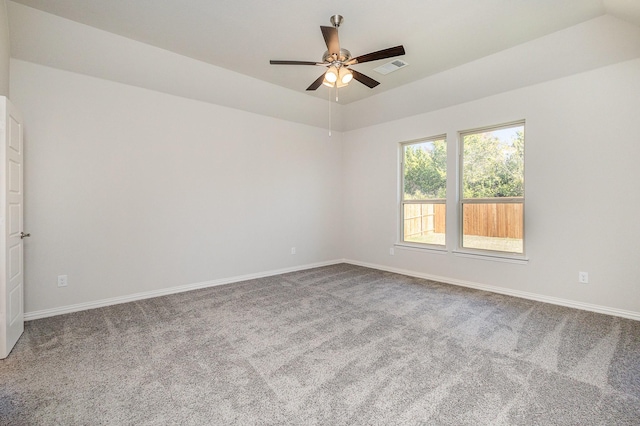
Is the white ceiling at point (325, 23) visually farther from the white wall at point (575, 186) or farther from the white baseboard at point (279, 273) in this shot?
the white baseboard at point (279, 273)

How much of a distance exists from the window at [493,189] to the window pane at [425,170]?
331mm

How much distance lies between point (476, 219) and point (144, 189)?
4708 millimetres

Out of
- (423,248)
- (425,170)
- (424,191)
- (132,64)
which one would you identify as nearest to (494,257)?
(423,248)

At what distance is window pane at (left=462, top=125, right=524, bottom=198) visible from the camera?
3.94m

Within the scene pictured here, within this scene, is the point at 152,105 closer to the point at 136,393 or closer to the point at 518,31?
the point at 136,393

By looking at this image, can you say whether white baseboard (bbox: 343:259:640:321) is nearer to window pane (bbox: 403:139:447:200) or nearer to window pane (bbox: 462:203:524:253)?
window pane (bbox: 462:203:524:253)

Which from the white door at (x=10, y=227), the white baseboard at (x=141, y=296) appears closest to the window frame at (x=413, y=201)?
the white baseboard at (x=141, y=296)

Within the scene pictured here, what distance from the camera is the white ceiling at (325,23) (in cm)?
266

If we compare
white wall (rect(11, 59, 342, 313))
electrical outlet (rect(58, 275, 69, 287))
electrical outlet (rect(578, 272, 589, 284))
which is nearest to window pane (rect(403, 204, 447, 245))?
electrical outlet (rect(578, 272, 589, 284))

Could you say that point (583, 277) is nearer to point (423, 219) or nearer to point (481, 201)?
point (481, 201)

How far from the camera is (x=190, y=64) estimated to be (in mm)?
3689

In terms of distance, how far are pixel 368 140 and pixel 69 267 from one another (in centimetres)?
494

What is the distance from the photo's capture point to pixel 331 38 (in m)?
2.48

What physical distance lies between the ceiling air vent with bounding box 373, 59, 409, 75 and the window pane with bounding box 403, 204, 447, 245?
7.29ft
